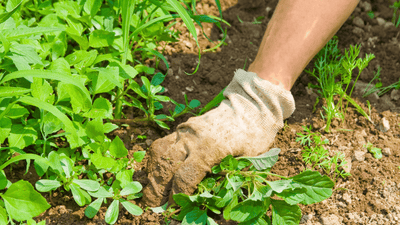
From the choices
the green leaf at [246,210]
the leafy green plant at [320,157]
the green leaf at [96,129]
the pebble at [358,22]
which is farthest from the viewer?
the pebble at [358,22]

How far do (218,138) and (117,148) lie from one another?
46 centimetres

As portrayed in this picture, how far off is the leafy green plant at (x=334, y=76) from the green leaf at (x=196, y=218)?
84 cm

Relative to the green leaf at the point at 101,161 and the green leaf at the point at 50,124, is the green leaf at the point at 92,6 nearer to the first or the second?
the green leaf at the point at 50,124

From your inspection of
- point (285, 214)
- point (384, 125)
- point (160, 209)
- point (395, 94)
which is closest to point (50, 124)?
point (160, 209)

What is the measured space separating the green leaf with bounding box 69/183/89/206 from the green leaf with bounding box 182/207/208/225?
44cm

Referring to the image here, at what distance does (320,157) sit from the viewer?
172 centimetres

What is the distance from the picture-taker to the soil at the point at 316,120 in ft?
5.27

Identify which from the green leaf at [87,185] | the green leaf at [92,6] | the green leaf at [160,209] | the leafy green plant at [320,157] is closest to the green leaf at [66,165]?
the green leaf at [87,185]

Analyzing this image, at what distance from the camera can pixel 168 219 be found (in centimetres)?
158

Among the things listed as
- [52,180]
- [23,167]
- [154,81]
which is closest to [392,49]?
[154,81]

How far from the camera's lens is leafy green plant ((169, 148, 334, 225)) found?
1420mm

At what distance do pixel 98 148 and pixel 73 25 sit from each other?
0.68 m

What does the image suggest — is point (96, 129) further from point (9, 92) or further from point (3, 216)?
point (3, 216)

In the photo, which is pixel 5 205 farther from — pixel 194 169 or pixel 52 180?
pixel 194 169
